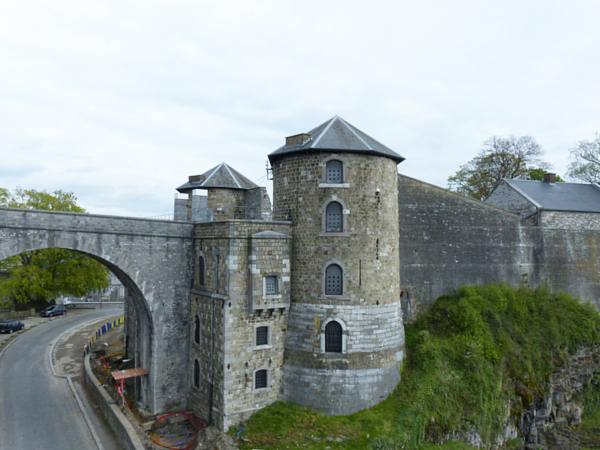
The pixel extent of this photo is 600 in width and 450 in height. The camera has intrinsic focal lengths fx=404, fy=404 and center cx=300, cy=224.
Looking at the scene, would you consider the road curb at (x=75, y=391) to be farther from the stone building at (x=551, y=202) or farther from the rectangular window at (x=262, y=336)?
the stone building at (x=551, y=202)

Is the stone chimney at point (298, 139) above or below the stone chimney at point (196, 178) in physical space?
above

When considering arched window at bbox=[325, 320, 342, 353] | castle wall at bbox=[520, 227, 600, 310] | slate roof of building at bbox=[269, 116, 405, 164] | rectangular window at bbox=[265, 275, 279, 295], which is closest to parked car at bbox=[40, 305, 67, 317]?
rectangular window at bbox=[265, 275, 279, 295]

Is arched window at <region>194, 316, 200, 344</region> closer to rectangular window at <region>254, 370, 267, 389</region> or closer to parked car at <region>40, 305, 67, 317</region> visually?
rectangular window at <region>254, 370, 267, 389</region>

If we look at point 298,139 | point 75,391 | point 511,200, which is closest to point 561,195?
point 511,200

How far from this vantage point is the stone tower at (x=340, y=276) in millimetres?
17344

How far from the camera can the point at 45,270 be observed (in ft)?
125

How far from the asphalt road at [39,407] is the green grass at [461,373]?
6837mm

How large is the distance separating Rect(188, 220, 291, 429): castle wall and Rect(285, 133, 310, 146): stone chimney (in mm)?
3918

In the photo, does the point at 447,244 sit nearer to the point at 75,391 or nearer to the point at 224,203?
the point at 224,203

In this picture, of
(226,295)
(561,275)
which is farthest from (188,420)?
(561,275)

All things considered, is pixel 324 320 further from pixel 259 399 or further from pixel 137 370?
pixel 137 370

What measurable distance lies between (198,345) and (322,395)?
6.04 meters

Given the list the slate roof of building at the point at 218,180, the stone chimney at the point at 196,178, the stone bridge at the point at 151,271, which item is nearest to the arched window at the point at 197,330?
the stone bridge at the point at 151,271

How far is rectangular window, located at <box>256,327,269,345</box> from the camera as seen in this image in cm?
1763
